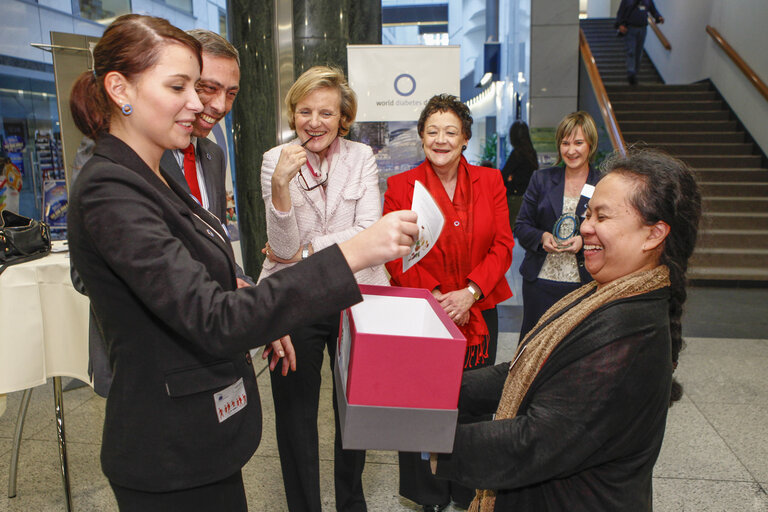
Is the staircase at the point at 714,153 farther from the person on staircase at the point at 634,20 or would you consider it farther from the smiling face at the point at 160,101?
the smiling face at the point at 160,101

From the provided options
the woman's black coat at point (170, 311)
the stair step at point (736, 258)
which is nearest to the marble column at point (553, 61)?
the stair step at point (736, 258)

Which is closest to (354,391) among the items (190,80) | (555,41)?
(190,80)

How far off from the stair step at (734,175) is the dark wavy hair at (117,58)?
8.79 meters

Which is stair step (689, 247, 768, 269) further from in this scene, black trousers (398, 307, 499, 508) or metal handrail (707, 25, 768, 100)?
black trousers (398, 307, 499, 508)

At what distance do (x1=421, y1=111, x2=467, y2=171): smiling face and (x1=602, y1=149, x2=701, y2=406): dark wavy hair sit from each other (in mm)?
1213

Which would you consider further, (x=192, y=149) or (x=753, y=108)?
(x=753, y=108)

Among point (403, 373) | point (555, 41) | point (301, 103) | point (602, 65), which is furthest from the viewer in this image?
point (602, 65)

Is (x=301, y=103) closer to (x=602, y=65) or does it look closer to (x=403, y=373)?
(x=403, y=373)

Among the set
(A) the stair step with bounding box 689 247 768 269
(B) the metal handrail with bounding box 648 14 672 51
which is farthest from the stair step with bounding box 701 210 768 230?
(B) the metal handrail with bounding box 648 14 672 51

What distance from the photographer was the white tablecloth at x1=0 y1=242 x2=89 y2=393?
7.59ft

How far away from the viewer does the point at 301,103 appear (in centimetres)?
221

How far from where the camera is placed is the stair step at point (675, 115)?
9.66m

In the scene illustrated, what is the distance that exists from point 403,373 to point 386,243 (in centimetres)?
21

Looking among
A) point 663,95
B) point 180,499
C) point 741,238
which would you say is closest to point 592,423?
point 180,499
